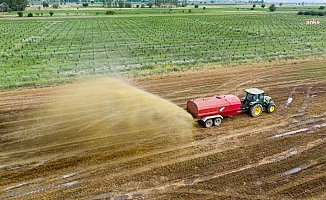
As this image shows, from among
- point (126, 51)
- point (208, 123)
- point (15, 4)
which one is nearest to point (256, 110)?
point (208, 123)

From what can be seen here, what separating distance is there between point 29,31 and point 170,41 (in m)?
29.3

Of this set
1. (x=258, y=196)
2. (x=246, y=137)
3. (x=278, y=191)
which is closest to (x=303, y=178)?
(x=278, y=191)

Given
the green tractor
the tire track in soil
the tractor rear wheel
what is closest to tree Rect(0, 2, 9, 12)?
the green tractor

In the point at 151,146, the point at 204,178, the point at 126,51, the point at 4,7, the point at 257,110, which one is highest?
the point at 4,7

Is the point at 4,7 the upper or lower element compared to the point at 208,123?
upper

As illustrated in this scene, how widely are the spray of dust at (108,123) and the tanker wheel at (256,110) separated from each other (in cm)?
400

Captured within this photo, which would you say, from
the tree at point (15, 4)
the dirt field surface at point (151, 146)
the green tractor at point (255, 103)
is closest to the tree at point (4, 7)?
the tree at point (15, 4)

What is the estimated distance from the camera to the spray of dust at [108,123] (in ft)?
51.5

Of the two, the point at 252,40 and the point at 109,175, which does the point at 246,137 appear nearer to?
the point at 109,175

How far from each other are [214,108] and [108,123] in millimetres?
6164

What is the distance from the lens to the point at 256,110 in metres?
18.9

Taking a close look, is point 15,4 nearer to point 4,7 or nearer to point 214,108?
point 4,7

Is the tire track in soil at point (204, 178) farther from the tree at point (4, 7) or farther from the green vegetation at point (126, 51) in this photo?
the tree at point (4, 7)

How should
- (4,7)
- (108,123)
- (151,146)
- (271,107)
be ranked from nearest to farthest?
1. (151,146)
2. (108,123)
3. (271,107)
4. (4,7)
